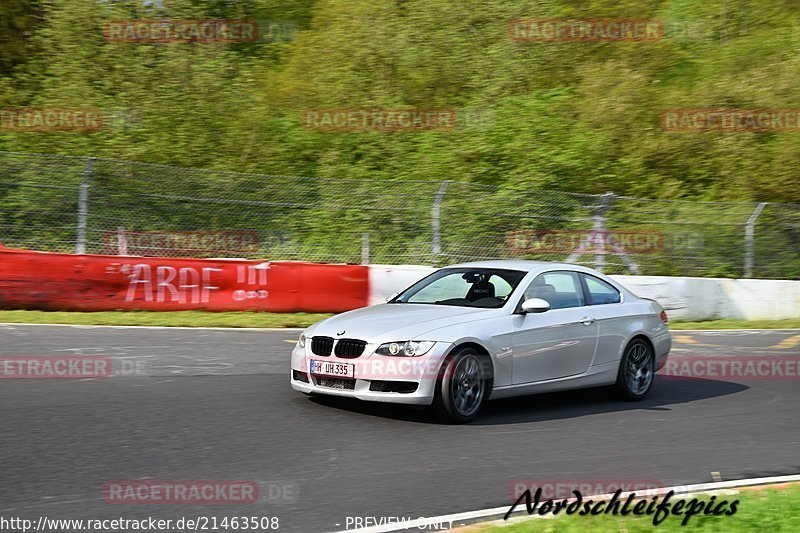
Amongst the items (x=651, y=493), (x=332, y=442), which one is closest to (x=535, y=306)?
(x=332, y=442)

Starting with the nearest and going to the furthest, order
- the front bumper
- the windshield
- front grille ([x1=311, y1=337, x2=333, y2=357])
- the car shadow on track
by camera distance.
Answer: the front bumper → front grille ([x1=311, y1=337, x2=333, y2=357]) → the car shadow on track → the windshield

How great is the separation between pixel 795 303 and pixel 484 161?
9.64 m

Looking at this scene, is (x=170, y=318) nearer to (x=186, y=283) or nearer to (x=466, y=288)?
(x=186, y=283)

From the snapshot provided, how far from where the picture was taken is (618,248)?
816 inches

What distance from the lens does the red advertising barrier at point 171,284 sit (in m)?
15.9

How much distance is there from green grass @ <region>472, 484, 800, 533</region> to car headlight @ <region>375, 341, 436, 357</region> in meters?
→ 2.74

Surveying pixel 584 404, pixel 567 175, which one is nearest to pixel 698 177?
pixel 567 175

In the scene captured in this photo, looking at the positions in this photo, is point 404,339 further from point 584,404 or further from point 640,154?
point 640,154

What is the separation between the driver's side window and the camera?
9781 mm

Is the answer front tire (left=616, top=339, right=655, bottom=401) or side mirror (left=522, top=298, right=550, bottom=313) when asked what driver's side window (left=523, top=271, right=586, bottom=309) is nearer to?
side mirror (left=522, top=298, right=550, bottom=313)

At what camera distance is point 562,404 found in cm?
1020

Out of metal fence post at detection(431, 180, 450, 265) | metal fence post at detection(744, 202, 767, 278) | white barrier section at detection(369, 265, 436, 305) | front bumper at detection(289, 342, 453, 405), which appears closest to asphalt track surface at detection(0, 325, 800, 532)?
front bumper at detection(289, 342, 453, 405)

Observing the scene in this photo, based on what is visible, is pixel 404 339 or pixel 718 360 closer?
pixel 404 339

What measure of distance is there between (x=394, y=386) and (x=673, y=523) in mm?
3294
